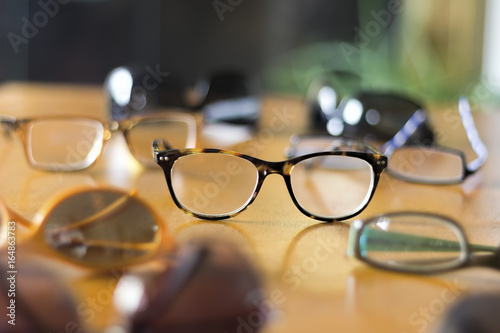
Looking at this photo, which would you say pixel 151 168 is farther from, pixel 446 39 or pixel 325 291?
pixel 446 39

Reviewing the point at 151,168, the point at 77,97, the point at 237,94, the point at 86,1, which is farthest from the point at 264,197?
the point at 86,1

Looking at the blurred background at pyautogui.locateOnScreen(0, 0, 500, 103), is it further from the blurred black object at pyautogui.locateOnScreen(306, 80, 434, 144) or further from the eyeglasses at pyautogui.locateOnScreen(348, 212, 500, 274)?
the eyeglasses at pyautogui.locateOnScreen(348, 212, 500, 274)

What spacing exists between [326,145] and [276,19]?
2144 millimetres

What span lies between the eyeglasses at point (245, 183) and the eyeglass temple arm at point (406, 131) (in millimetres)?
131

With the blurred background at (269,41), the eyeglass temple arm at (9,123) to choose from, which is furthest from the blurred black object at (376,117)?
the blurred background at (269,41)

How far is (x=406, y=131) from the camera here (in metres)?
0.82

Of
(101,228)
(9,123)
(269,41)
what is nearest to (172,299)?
(101,228)

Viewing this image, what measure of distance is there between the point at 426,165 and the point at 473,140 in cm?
15

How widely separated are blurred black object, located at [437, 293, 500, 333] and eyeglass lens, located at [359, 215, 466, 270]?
53 mm

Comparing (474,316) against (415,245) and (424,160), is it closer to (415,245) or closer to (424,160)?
(415,245)

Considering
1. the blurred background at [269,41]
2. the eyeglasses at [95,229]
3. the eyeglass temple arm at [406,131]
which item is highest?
the eyeglasses at [95,229]

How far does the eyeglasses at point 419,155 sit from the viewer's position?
27.1 inches

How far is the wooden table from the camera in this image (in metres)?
0.33

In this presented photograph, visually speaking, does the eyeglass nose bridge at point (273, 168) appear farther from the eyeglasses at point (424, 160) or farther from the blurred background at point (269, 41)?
the blurred background at point (269, 41)
